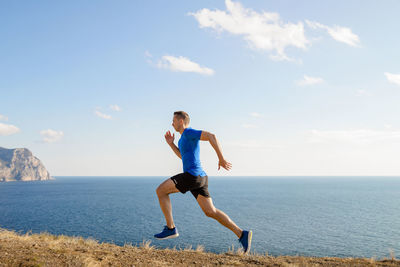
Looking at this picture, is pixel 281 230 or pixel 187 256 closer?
pixel 187 256

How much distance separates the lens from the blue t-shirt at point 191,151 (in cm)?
464

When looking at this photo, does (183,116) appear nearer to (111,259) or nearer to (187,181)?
(187,181)

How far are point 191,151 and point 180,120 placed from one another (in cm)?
55

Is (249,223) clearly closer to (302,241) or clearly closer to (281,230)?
(281,230)

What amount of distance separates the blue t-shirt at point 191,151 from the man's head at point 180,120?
158mm

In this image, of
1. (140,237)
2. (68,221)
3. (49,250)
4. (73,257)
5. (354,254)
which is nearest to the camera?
(73,257)

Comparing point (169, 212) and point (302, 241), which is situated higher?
point (169, 212)

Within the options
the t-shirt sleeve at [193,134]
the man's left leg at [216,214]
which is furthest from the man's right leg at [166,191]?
the t-shirt sleeve at [193,134]

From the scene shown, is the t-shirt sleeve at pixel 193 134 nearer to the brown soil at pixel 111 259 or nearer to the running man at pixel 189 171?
the running man at pixel 189 171

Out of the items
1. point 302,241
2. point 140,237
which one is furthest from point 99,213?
point 302,241

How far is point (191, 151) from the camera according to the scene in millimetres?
4695

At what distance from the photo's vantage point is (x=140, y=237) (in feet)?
133

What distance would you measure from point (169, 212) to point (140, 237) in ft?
127

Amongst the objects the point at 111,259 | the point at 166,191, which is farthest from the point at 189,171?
the point at 111,259
